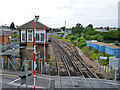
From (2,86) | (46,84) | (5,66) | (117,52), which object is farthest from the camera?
(117,52)

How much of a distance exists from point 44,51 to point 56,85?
16.5 feet

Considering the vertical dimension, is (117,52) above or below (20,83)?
above

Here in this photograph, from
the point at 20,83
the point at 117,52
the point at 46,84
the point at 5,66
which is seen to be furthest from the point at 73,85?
the point at 117,52

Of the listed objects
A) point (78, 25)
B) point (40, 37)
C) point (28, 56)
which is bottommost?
point (28, 56)

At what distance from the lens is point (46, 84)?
33.5 feet

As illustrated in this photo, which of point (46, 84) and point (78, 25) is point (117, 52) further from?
point (78, 25)

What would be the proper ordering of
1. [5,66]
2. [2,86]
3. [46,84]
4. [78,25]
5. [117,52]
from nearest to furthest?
[2,86] → [46,84] → [5,66] → [117,52] → [78,25]

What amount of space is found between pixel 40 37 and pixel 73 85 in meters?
6.60

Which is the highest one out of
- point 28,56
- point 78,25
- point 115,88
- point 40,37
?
point 78,25

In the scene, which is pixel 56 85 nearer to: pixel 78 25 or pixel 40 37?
pixel 40 37

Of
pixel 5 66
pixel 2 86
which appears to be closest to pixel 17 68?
pixel 5 66

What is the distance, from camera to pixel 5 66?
1465cm

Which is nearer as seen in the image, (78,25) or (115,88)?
(115,88)

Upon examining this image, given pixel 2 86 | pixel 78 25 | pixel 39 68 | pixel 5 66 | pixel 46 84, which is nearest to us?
pixel 2 86
